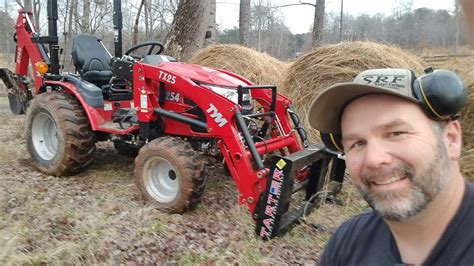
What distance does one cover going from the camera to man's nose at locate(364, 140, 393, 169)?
1.32 m

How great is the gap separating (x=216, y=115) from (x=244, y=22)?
8.90 m

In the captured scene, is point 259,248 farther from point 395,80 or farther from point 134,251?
point 395,80

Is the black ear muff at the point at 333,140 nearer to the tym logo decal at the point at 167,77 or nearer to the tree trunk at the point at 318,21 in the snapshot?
the tym logo decal at the point at 167,77

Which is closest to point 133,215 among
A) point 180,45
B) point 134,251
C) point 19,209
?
point 134,251

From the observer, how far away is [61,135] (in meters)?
5.11

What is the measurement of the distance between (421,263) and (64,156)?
4562 mm

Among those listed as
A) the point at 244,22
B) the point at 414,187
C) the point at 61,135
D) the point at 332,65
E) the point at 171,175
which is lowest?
the point at 171,175

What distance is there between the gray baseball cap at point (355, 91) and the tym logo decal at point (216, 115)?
249cm

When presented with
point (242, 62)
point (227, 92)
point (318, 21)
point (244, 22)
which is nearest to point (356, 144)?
point (227, 92)

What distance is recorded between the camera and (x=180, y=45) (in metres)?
8.60

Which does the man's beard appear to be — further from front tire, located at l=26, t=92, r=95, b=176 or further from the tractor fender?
front tire, located at l=26, t=92, r=95, b=176

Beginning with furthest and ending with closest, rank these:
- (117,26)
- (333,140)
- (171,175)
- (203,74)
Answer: (117,26) < (203,74) < (171,175) < (333,140)

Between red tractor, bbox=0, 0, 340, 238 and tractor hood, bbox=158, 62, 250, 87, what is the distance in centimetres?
1

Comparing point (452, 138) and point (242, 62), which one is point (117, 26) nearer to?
point (242, 62)
